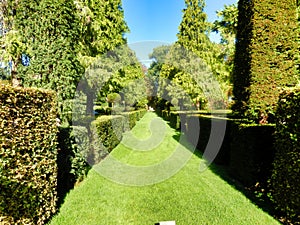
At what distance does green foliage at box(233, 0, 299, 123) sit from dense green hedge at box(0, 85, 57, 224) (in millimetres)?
4922

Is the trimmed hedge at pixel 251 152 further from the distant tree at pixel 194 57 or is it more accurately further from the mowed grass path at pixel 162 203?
the distant tree at pixel 194 57

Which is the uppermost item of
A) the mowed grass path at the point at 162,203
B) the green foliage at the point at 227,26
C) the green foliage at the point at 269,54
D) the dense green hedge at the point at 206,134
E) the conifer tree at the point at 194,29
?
the conifer tree at the point at 194,29

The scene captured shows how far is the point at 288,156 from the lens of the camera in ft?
12.2

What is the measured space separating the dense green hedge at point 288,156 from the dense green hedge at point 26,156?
4.32m

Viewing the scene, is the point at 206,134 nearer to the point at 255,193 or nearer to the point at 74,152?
the point at 255,193

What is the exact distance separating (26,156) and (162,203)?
2.92 m

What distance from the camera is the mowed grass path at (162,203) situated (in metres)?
3.94

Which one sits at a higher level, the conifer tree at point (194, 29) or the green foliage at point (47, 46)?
the conifer tree at point (194, 29)

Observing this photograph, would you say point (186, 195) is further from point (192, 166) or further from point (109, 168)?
point (109, 168)

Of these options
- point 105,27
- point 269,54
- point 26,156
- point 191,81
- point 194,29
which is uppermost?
point 194,29

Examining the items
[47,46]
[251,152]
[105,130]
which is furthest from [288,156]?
[105,130]

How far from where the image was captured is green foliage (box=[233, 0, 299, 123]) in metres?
5.30

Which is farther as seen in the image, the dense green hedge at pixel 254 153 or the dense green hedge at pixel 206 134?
Result: the dense green hedge at pixel 206 134

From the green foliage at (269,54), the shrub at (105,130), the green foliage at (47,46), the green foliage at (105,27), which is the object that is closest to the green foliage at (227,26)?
the green foliage at (269,54)
